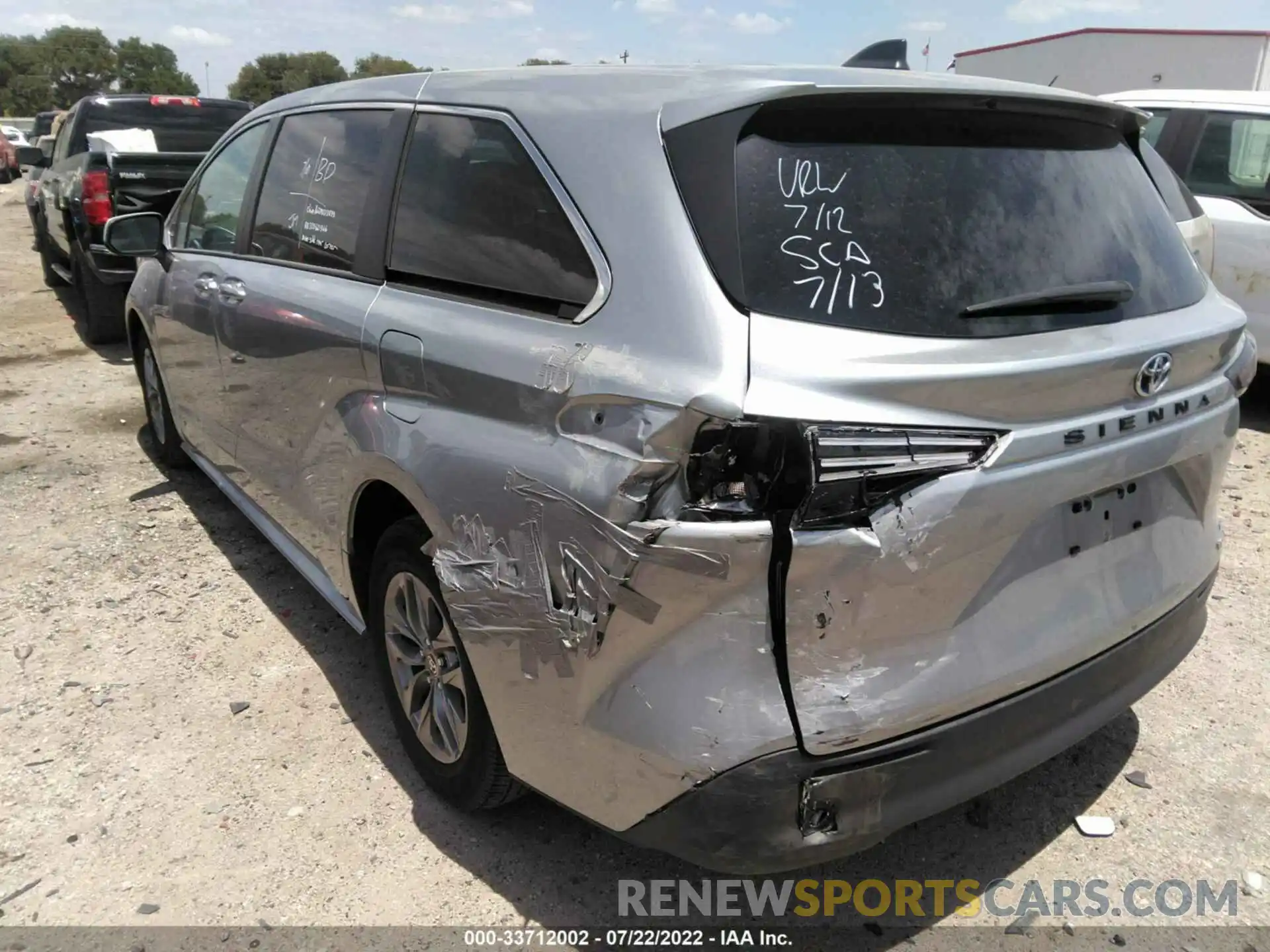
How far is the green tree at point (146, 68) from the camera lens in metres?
76.5

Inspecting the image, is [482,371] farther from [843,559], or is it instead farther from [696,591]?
[843,559]

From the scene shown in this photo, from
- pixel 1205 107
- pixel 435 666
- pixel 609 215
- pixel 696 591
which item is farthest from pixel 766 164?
pixel 1205 107

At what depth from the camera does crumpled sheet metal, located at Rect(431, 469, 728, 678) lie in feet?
5.91

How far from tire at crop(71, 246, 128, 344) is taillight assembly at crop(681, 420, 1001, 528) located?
7975 millimetres

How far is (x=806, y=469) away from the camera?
167 cm

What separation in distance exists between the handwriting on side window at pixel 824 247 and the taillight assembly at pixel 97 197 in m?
7.69

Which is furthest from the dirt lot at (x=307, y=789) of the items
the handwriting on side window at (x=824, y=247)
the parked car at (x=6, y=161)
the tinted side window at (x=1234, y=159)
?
the parked car at (x=6, y=161)

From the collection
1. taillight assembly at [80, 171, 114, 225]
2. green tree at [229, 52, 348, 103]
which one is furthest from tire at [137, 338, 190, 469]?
green tree at [229, 52, 348, 103]

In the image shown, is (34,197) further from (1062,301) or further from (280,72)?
(280,72)

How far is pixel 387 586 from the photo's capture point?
278 centimetres

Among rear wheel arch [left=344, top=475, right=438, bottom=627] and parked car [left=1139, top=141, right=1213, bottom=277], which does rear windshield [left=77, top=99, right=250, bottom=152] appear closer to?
rear wheel arch [left=344, top=475, right=438, bottom=627]

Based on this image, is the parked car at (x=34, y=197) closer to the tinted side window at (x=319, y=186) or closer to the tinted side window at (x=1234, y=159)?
the tinted side window at (x=319, y=186)

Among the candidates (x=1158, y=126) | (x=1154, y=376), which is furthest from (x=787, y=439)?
(x=1158, y=126)

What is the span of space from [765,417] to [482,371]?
0.78 m
